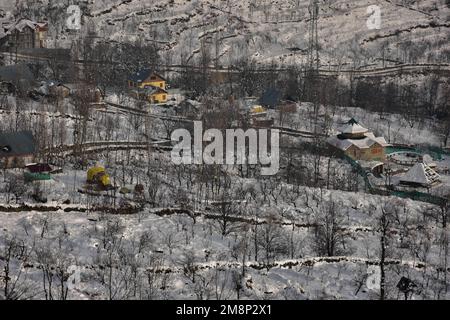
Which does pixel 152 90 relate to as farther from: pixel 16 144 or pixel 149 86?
pixel 16 144

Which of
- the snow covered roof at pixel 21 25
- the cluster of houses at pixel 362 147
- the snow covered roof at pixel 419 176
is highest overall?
the snow covered roof at pixel 21 25

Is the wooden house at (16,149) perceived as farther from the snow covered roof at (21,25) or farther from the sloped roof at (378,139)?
the snow covered roof at (21,25)

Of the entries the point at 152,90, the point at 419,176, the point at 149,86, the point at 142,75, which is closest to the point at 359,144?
the point at 419,176

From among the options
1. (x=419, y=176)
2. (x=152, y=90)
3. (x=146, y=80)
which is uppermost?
(x=146, y=80)

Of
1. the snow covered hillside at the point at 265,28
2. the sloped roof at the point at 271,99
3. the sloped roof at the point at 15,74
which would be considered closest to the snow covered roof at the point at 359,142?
the sloped roof at the point at 271,99

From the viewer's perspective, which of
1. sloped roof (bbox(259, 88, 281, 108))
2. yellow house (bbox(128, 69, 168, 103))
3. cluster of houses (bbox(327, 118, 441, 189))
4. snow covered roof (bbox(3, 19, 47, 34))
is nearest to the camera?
cluster of houses (bbox(327, 118, 441, 189))

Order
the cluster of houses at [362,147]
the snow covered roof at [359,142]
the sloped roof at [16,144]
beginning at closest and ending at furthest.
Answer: the sloped roof at [16,144]
the cluster of houses at [362,147]
the snow covered roof at [359,142]

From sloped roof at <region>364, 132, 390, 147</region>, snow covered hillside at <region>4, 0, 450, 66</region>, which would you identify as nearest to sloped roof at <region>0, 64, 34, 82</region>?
snow covered hillside at <region>4, 0, 450, 66</region>

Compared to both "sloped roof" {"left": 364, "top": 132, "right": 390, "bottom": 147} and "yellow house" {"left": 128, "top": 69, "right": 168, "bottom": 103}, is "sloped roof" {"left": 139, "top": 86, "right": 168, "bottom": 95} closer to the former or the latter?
"yellow house" {"left": 128, "top": 69, "right": 168, "bottom": 103}
